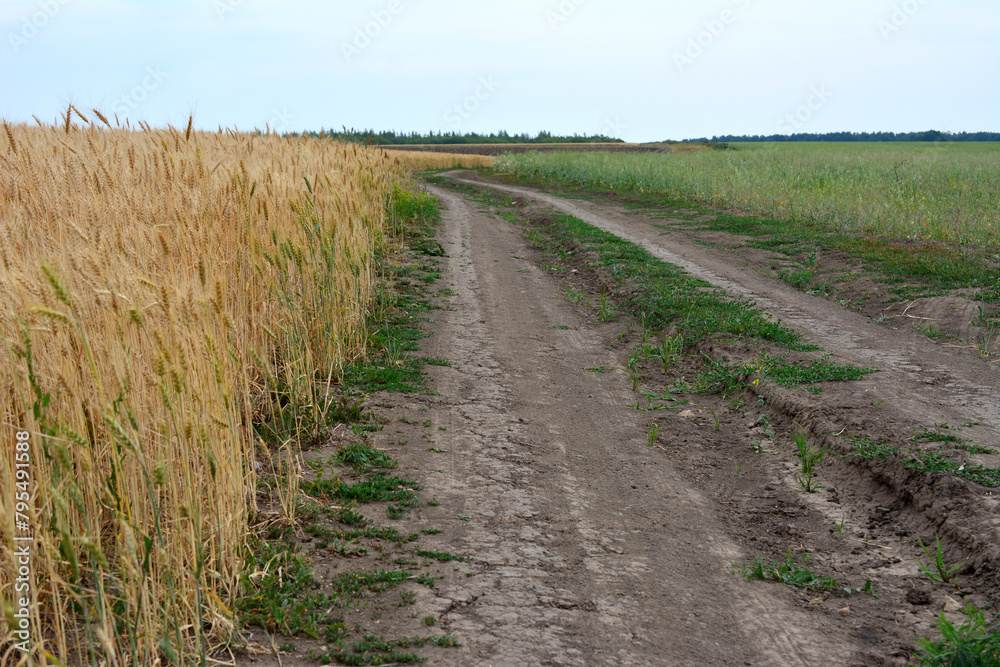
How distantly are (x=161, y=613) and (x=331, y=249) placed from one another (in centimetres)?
365

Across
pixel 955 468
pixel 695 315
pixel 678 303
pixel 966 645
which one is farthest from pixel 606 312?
pixel 966 645

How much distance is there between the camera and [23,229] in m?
3.42

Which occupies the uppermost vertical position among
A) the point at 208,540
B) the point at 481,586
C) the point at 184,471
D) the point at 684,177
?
the point at 684,177

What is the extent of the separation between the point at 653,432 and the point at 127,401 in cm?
352

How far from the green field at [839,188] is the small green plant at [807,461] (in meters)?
7.46

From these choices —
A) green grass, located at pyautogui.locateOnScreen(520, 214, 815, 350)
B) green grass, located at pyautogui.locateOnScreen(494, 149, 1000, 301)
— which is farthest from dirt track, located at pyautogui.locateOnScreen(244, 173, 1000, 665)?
green grass, located at pyautogui.locateOnScreen(494, 149, 1000, 301)

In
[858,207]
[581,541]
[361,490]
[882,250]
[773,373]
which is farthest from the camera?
[858,207]

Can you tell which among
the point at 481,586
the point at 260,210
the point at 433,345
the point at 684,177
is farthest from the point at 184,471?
the point at 684,177

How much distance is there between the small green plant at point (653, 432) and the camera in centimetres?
489

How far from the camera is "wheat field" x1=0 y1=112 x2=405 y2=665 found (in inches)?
87.3

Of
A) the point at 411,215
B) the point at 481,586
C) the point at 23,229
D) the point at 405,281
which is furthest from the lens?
the point at 411,215

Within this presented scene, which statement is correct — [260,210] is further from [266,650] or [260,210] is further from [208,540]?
[266,650]

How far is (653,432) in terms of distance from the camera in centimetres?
492

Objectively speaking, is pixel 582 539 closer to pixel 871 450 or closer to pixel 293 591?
pixel 293 591
